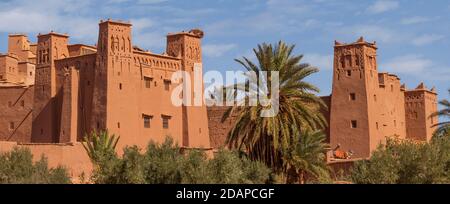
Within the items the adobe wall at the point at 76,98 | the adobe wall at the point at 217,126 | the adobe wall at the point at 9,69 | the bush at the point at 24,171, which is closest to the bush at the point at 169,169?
the bush at the point at 24,171

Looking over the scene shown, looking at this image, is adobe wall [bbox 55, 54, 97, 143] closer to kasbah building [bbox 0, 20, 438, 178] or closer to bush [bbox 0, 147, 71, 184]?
kasbah building [bbox 0, 20, 438, 178]

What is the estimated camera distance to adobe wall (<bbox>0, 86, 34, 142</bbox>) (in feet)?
163

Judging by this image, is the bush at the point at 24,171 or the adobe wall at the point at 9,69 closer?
the bush at the point at 24,171

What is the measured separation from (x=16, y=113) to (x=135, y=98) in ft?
24.4

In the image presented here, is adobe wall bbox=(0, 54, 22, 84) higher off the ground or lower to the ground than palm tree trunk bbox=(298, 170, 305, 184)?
higher

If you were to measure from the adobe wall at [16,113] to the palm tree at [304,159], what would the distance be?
72.4 feet

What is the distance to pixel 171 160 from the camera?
83.6ft

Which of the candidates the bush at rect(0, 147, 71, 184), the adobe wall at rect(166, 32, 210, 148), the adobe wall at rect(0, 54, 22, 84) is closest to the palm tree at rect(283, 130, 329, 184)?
the bush at rect(0, 147, 71, 184)

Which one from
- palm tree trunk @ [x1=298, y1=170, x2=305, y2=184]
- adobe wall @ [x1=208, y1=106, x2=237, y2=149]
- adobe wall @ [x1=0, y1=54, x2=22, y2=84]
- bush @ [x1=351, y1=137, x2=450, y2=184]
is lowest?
palm tree trunk @ [x1=298, y1=170, x2=305, y2=184]

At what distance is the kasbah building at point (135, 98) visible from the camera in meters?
46.3

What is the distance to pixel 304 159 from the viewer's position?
30.5 metres

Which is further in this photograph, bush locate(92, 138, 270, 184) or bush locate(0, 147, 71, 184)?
bush locate(0, 147, 71, 184)

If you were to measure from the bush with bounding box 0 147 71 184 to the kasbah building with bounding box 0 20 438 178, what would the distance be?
1610 cm

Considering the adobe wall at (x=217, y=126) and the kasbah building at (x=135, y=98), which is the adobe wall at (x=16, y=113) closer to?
the kasbah building at (x=135, y=98)
